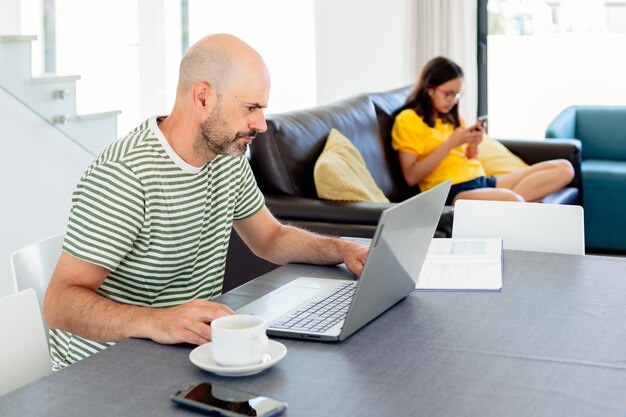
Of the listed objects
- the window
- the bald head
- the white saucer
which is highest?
the window

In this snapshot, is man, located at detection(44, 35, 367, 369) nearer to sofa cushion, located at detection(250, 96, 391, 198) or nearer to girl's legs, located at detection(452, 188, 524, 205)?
sofa cushion, located at detection(250, 96, 391, 198)

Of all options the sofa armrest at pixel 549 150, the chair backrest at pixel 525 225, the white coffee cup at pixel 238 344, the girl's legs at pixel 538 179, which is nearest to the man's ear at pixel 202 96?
the white coffee cup at pixel 238 344

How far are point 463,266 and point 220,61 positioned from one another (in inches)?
27.3

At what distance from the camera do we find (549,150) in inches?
202

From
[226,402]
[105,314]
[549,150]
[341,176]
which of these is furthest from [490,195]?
[226,402]

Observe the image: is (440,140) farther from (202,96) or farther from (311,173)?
(202,96)

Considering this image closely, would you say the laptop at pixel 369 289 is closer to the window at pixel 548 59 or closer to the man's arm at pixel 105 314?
the man's arm at pixel 105 314

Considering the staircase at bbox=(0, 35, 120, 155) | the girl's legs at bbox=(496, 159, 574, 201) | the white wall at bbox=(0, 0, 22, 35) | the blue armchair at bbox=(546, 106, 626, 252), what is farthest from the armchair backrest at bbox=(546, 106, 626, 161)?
the white wall at bbox=(0, 0, 22, 35)

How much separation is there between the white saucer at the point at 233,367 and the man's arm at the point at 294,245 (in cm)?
55

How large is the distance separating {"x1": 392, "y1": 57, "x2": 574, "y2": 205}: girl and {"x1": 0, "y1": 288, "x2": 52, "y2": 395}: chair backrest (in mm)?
2846

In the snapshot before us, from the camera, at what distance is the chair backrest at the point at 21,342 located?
1610 mm

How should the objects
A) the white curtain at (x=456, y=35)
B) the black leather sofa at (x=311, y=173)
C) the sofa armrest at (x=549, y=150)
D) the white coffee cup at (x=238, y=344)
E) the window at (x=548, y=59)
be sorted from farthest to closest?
the white curtain at (x=456, y=35), the window at (x=548, y=59), the sofa armrest at (x=549, y=150), the black leather sofa at (x=311, y=173), the white coffee cup at (x=238, y=344)

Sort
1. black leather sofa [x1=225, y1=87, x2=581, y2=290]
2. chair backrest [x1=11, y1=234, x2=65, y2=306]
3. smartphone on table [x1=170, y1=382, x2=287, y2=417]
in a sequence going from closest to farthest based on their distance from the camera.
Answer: smartphone on table [x1=170, y1=382, x2=287, y2=417] < chair backrest [x1=11, y1=234, x2=65, y2=306] < black leather sofa [x1=225, y1=87, x2=581, y2=290]

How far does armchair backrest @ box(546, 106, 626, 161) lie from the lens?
585 centimetres
